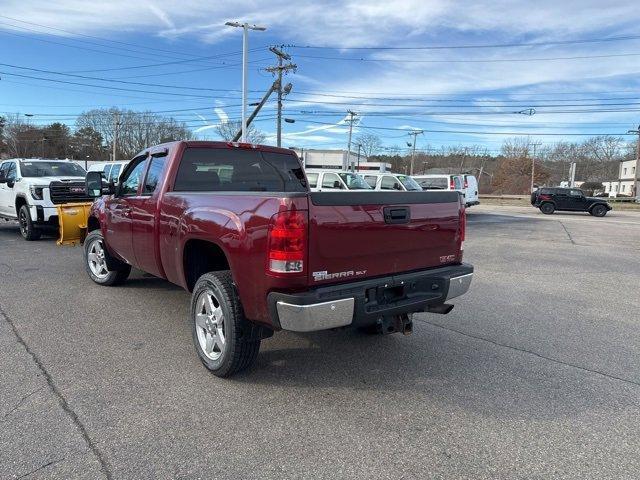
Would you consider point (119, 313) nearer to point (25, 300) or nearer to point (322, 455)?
point (25, 300)

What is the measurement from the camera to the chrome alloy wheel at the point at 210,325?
3.72m

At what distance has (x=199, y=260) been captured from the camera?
426 centimetres

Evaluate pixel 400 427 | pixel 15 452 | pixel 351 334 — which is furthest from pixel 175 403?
pixel 351 334

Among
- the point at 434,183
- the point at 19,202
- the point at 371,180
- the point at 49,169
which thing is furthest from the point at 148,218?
the point at 434,183

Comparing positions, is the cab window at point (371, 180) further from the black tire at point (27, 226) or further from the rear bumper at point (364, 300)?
the rear bumper at point (364, 300)

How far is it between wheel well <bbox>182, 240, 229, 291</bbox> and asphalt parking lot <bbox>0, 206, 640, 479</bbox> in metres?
0.70

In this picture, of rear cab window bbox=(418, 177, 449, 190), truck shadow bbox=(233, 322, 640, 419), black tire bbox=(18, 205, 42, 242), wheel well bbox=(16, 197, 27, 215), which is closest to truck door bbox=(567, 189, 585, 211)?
rear cab window bbox=(418, 177, 449, 190)

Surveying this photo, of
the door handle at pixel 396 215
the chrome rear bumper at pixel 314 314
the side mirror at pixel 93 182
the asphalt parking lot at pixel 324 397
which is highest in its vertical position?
the side mirror at pixel 93 182

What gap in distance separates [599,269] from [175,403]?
867 cm

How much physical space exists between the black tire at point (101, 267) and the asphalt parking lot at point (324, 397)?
1.63ft

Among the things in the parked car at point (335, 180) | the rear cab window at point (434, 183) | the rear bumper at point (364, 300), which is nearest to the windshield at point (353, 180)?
the parked car at point (335, 180)

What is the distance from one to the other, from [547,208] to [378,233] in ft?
91.0

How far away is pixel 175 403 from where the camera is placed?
3303 mm

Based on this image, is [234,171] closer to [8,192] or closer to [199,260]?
[199,260]
